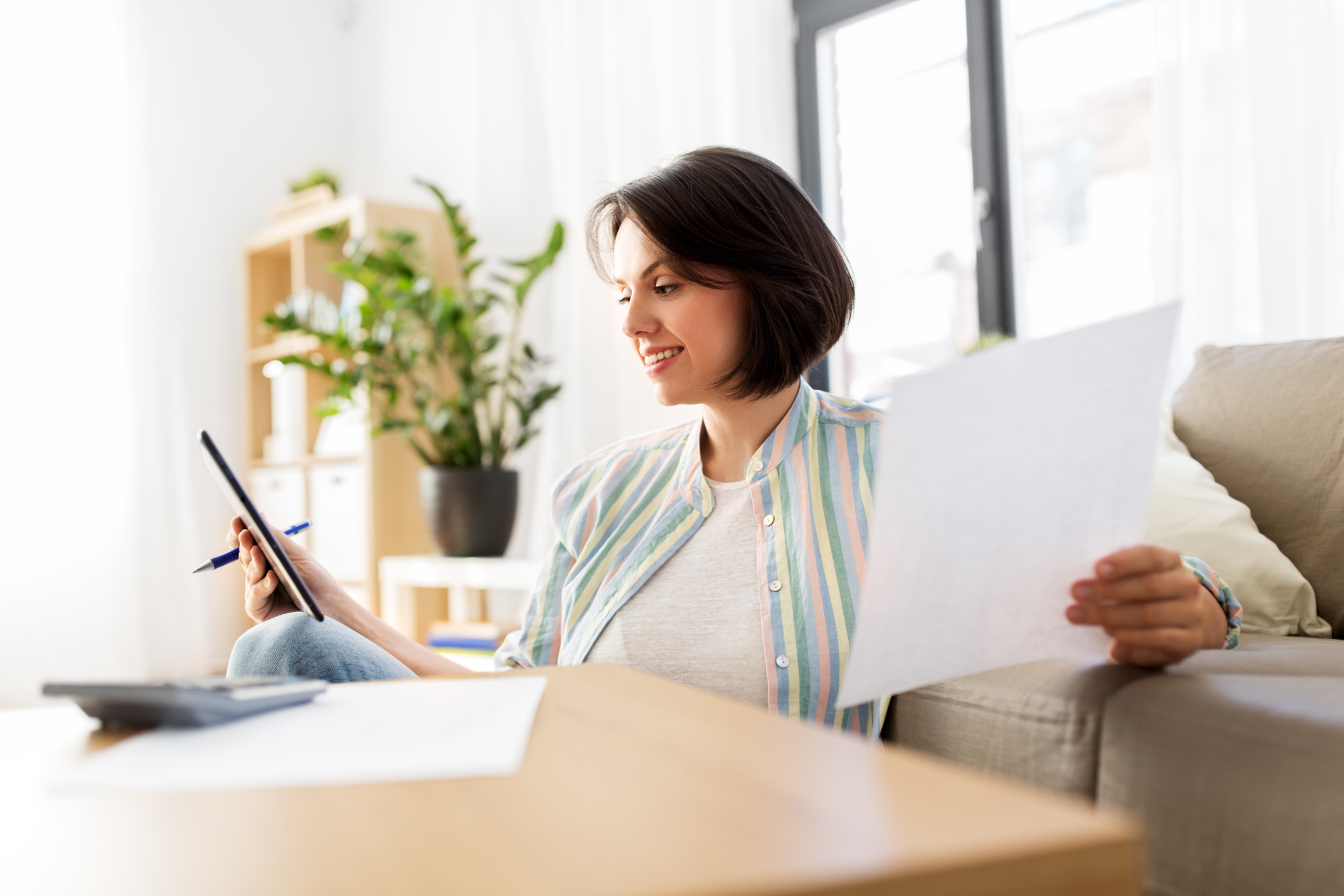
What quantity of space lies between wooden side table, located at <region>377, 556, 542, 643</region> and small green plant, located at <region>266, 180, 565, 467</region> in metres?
0.30

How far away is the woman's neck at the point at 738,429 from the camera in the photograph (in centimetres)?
108

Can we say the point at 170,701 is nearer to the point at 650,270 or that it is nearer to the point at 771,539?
the point at 771,539

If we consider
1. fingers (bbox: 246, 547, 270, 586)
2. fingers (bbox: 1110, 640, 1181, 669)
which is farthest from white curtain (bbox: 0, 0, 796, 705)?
fingers (bbox: 1110, 640, 1181, 669)

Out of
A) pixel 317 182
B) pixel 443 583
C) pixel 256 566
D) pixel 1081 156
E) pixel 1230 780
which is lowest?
pixel 443 583

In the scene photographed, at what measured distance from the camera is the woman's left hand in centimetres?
57

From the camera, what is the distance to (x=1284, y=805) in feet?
1.66

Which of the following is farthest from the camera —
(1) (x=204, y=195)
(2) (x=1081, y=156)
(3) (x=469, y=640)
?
(1) (x=204, y=195)

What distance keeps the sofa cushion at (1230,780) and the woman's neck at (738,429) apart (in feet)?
1.75

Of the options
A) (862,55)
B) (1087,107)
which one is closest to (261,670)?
(1087,107)

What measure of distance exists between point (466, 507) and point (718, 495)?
1.90 m

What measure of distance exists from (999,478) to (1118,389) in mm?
75

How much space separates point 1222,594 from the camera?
28.3 inches

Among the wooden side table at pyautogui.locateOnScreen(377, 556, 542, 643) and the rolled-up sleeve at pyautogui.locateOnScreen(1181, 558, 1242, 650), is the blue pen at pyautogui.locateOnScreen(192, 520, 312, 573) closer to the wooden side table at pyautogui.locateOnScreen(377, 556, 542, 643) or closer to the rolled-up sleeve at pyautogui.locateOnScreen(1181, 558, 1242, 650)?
the rolled-up sleeve at pyautogui.locateOnScreen(1181, 558, 1242, 650)

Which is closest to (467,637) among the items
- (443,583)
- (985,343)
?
(443,583)
